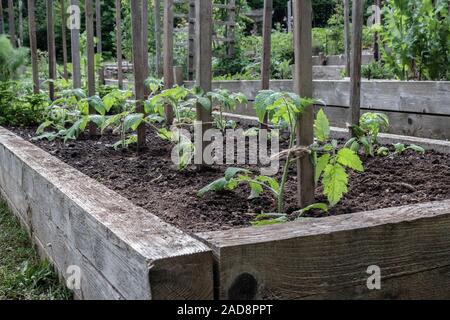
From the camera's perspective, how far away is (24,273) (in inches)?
98.3

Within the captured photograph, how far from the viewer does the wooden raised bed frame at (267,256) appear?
1.34 m

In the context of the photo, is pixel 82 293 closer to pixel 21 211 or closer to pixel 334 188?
pixel 334 188

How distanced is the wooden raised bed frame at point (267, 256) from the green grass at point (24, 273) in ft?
1.42

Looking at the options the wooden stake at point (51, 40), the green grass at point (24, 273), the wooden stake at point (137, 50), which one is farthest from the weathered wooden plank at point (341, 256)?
the wooden stake at point (51, 40)

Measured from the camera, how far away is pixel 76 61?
A: 475 cm

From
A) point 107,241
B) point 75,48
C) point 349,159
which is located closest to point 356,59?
point 349,159

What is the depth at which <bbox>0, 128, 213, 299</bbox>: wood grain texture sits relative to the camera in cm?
133

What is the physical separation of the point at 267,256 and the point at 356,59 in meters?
1.72

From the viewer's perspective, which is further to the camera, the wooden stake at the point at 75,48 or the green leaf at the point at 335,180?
the wooden stake at the point at 75,48

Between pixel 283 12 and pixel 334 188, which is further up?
pixel 283 12

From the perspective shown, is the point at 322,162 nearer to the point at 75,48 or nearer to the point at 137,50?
the point at 137,50

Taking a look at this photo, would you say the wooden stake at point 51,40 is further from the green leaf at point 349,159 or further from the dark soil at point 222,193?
the green leaf at point 349,159

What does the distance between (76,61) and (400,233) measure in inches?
146
